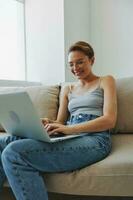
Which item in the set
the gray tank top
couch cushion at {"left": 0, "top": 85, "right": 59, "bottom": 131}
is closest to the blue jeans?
the gray tank top

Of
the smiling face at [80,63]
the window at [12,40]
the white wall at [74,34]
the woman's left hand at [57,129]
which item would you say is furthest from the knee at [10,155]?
the white wall at [74,34]

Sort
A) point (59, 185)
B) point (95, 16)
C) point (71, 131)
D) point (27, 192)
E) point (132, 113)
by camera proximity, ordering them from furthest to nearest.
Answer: point (95, 16) → point (132, 113) → point (71, 131) → point (59, 185) → point (27, 192)

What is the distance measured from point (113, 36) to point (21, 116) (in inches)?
100.0

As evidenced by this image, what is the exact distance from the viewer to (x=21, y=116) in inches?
54.5

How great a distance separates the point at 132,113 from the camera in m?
1.88

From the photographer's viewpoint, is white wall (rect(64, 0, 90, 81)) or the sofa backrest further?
→ white wall (rect(64, 0, 90, 81))

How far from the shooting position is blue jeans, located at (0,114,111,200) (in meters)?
1.32

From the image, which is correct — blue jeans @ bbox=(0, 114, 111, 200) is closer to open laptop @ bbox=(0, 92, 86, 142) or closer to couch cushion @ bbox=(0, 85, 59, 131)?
open laptop @ bbox=(0, 92, 86, 142)

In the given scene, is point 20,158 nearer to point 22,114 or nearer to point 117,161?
point 22,114

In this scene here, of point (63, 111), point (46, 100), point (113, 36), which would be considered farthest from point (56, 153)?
point (113, 36)

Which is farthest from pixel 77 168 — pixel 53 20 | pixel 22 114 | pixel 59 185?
pixel 53 20

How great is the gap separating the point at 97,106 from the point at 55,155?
43 centimetres

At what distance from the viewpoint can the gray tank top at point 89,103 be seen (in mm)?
1706

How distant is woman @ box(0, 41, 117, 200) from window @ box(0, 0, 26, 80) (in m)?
1.57
